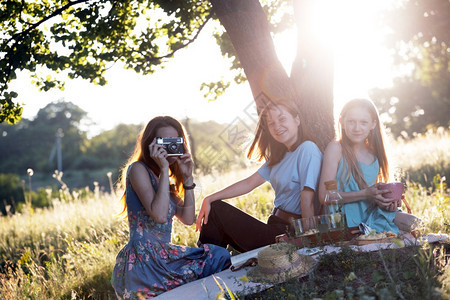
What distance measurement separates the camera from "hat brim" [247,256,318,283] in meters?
3.21

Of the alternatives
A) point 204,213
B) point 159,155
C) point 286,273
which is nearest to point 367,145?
point 204,213

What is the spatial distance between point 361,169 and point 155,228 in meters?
1.83

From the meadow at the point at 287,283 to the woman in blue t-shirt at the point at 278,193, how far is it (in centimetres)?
64

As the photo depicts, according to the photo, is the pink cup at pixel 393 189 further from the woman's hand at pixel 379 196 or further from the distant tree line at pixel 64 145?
the distant tree line at pixel 64 145

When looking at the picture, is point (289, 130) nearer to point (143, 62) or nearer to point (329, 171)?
point (329, 171)

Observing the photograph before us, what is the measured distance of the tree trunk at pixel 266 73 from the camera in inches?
194

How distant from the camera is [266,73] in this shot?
5.00 m

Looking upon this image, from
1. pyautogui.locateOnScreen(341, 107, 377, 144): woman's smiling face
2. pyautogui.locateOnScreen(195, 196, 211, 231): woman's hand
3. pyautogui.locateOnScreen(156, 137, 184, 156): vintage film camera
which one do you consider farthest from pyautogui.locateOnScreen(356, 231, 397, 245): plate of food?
pyautogui.locateOnScreen(156, 137, 184, 156): vintage film camera

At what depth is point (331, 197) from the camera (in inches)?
156

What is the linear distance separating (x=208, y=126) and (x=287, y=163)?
47169mm

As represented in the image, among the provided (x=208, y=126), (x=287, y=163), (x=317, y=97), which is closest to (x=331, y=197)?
(x=287, y=163)

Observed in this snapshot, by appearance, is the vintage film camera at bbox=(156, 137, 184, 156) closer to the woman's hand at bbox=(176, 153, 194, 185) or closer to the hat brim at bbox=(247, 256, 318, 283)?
the woman's hand at bbox=(176, 153, 194, 185)

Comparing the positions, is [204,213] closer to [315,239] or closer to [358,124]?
[315,239]

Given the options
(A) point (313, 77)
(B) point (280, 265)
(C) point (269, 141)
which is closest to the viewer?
(B) point (280, 265)
